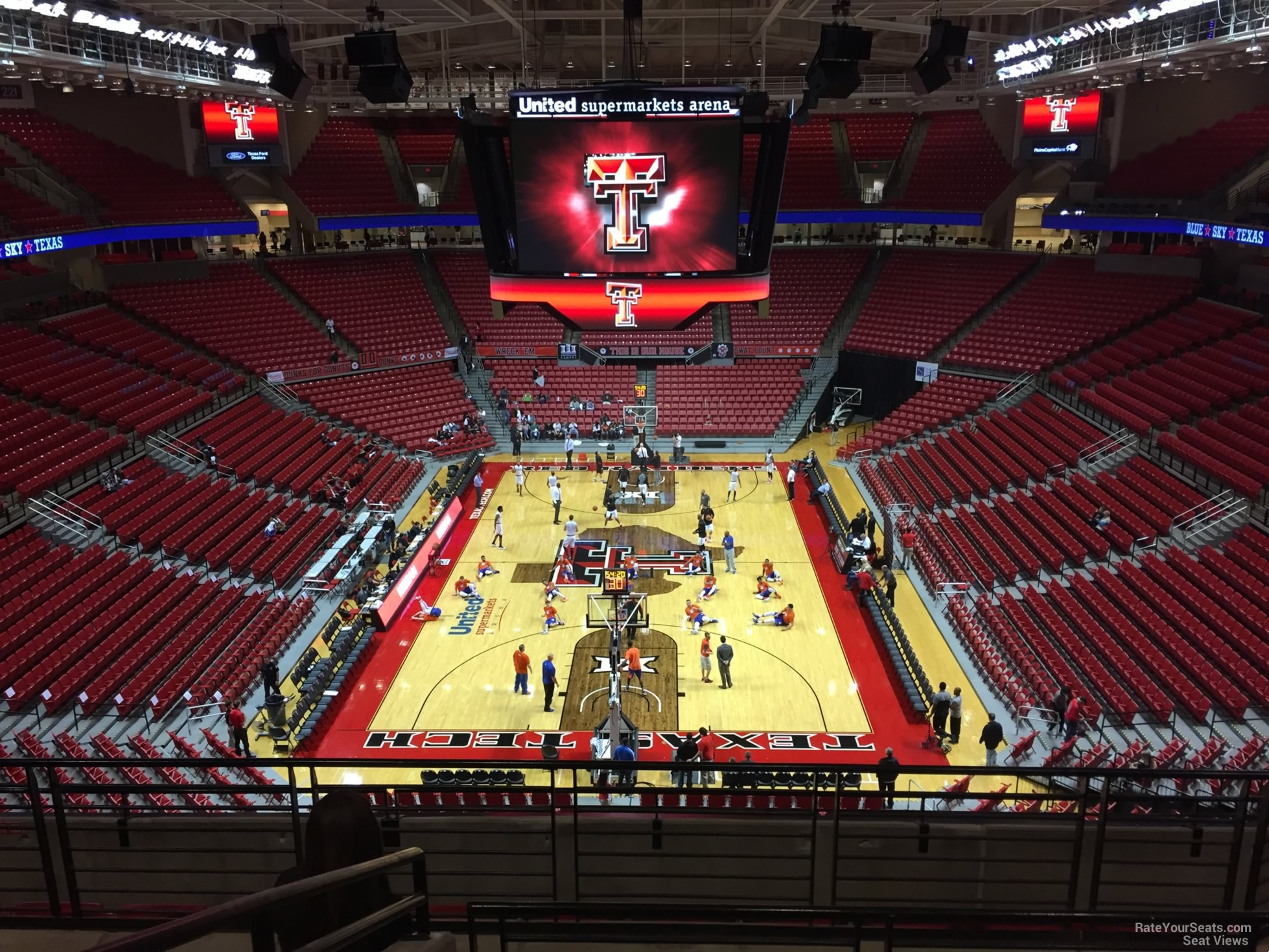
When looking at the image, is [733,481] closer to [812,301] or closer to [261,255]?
[812,301]

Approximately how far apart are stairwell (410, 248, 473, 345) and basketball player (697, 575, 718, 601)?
65.0 ft

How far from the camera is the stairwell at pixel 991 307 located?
33.6 m

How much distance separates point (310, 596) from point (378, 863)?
17813 millimetres

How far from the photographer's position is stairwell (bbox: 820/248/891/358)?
36.6 meters

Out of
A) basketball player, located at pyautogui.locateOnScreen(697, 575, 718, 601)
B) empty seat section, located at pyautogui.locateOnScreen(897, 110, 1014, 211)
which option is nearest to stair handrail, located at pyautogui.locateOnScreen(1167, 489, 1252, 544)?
basketball player, located at pyautogui.locateOnScreen(697, 575, 718, 601)

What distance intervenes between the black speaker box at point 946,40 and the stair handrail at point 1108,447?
35.7 feet

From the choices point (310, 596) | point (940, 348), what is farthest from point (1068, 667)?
point (940, 348)

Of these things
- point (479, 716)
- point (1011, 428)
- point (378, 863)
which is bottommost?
point (479, 716)

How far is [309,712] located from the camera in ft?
51.3

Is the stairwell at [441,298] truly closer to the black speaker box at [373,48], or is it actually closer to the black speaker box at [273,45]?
the black speaker box at [273,45]

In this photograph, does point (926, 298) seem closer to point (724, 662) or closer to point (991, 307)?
point (991, 307)

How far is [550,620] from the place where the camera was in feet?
63.9

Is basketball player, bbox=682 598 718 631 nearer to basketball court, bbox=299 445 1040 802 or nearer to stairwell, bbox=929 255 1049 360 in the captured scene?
basketball court, bbox=299 445 1040 802

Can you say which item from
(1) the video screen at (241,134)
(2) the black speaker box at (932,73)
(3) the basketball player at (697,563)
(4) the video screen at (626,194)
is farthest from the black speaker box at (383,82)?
(1) the video screen at (241,134)
